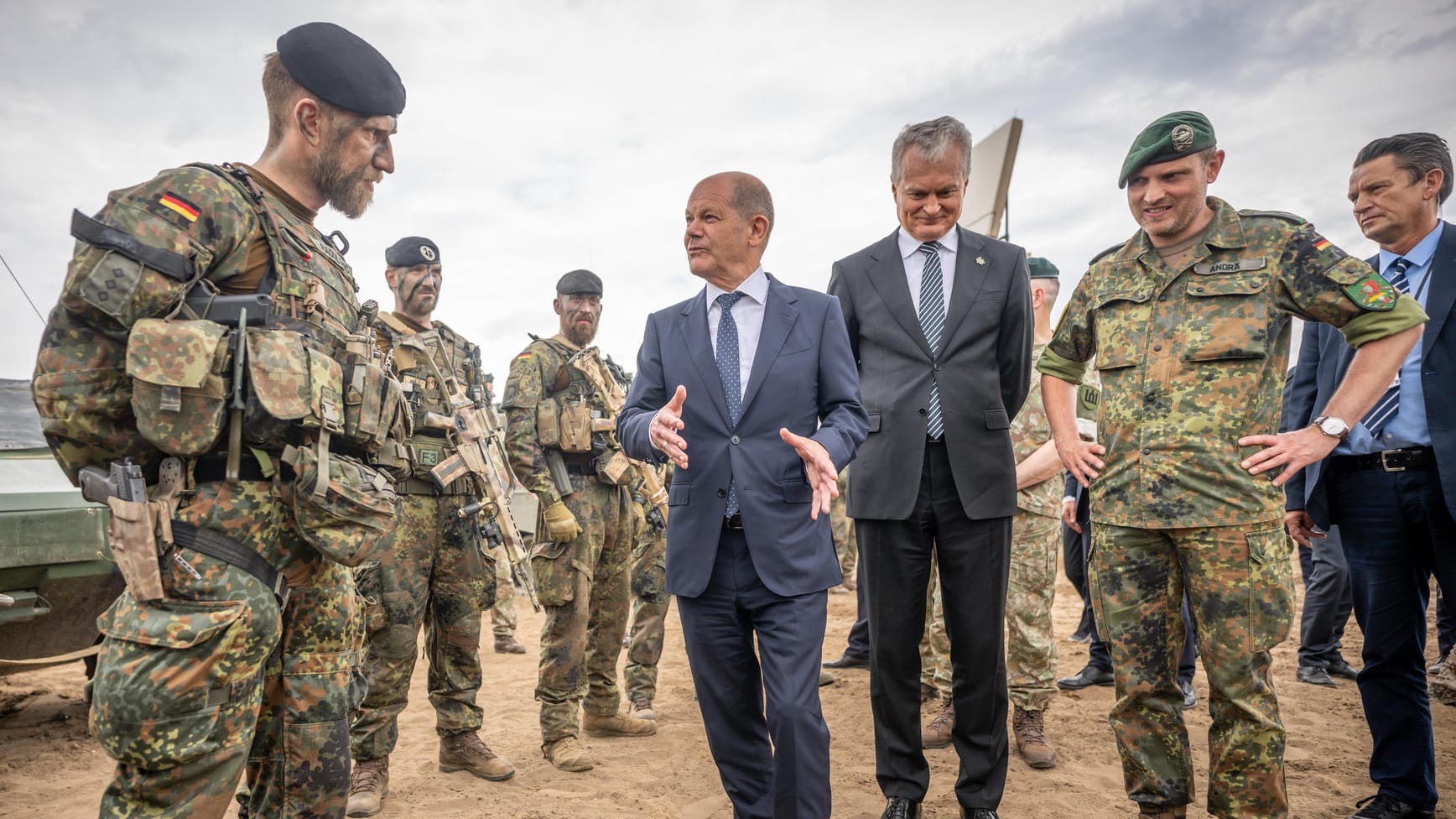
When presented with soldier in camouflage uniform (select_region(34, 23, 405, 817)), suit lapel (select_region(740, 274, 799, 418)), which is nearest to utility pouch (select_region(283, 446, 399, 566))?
soldier in camouflage uniform (select_region(34, 23, 405, 817))

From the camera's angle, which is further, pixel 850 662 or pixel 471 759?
pixel 850 662

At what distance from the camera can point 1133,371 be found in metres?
2.89

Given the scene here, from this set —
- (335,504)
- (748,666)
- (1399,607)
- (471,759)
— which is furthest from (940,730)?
(335,504)

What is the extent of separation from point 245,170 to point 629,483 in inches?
125

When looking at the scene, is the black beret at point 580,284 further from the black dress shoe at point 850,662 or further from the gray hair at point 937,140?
the black dress shoe at point 850,662

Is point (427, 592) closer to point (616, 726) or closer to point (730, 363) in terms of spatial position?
point (616, 726)

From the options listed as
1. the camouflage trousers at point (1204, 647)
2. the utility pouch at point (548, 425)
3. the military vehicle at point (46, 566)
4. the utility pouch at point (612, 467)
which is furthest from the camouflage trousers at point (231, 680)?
the military vehicle at point (46, 566)

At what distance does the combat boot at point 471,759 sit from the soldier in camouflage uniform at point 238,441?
1941 mm

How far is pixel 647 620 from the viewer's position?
5492 millimetres

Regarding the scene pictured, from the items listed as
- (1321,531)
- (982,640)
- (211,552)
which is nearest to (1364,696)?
(1321,531)

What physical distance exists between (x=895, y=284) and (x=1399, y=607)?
230cm

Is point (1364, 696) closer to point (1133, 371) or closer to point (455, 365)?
point (1133, 371)

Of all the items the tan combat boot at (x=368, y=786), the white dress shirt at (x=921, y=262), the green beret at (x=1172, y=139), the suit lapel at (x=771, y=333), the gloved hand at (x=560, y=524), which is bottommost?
the tan combat boot at (x=368, y=786)

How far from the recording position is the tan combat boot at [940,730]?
14.2 ft
